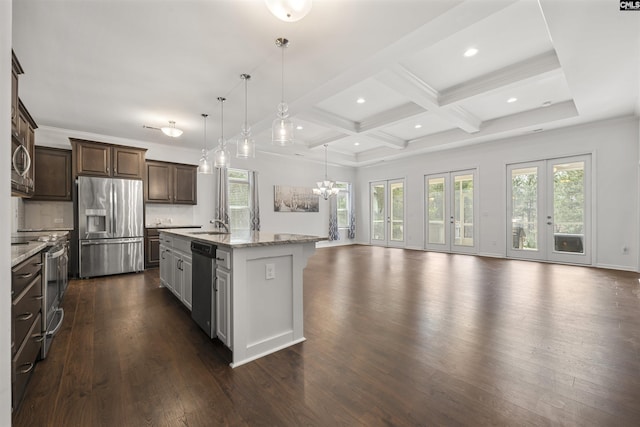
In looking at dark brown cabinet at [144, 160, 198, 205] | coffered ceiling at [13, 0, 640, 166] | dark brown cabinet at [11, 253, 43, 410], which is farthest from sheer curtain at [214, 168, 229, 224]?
dark brown cabinet at [11, 253, 43, 410]

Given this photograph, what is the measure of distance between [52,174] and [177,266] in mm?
3784

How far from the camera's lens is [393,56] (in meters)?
3.11

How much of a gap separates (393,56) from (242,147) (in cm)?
201

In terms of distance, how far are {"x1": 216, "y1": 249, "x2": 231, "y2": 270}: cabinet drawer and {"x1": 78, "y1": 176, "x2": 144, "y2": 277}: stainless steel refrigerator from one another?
411cm

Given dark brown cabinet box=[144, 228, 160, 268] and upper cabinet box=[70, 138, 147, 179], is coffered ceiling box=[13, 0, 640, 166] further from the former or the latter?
dark brown cabinet box=[144, 228, 160, 268]

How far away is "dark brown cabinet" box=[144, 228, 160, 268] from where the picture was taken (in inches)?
231

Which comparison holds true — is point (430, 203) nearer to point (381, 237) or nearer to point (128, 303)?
point (381, 237)

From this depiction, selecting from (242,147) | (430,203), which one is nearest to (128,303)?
(242,147)

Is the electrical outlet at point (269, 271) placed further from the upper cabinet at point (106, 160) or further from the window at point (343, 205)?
the window at point (343, 205)

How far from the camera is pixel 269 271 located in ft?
7.76

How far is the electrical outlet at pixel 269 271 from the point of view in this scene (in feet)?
7.72

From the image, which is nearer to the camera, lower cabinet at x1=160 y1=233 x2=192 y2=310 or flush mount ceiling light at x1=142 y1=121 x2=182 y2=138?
lower cabinet at x1=160 y1=233 x2=192 y2=310

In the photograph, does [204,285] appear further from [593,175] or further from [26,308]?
[593,175]

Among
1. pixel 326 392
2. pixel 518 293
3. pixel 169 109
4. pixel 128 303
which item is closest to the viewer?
pixel 326 392
